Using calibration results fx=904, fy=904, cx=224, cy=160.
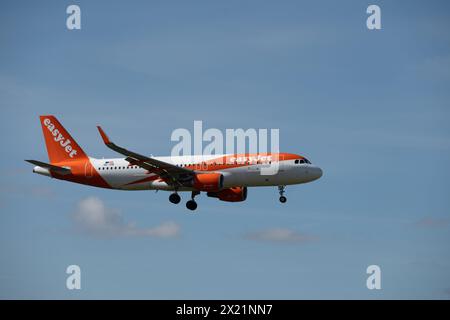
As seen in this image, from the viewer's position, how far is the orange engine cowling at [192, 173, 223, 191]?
84500 millimetres

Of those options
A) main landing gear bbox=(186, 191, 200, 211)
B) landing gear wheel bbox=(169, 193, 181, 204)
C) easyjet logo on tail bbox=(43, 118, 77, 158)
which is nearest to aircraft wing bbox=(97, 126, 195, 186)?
landing gear wheel bbox=(169, 193, 181, 204)

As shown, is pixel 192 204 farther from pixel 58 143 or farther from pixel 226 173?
pixel 58 143

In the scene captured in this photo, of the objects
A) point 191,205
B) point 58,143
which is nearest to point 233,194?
point 191,205

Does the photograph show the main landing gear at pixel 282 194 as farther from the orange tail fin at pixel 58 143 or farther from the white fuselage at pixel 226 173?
the orange tail fin at pixel 58 143

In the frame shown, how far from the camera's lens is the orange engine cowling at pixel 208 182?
277ft

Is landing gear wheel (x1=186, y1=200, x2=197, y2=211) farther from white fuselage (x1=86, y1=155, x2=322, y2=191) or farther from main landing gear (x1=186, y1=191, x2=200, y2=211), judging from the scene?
white fuselage (x1=86, y1=155, x2=322, y2=191)

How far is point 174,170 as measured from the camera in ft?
281

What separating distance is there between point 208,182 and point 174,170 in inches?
140
